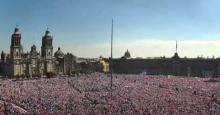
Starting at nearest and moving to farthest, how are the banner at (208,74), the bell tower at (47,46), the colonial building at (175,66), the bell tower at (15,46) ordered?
1. the bell tower at (15,46)
2. the banner at (208,74)
3. the colonial building at (175,66)
4. the bell tower at (47,46)

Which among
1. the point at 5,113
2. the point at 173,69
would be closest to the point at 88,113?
the point at 5,113

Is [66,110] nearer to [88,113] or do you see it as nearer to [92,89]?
[88,113]

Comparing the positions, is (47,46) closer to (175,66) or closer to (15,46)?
(15,46)

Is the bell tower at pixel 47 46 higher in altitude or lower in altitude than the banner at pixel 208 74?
higher

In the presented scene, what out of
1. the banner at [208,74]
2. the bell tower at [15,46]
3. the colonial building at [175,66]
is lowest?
the banner at [208,74]

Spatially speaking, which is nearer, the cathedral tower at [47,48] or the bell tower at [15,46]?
the bell tower at [15,46]

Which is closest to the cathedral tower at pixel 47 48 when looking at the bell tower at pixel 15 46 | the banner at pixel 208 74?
the bell tower at pixel 15 46

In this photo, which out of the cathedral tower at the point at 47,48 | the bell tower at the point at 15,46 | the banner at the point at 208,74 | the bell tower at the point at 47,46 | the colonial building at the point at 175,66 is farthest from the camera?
the bell tower at the point at 47,46

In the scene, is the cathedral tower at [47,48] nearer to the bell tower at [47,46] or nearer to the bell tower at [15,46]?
the bell tower at [47,46]

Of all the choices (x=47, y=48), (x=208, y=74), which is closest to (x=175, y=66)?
(x=208, y=74)
